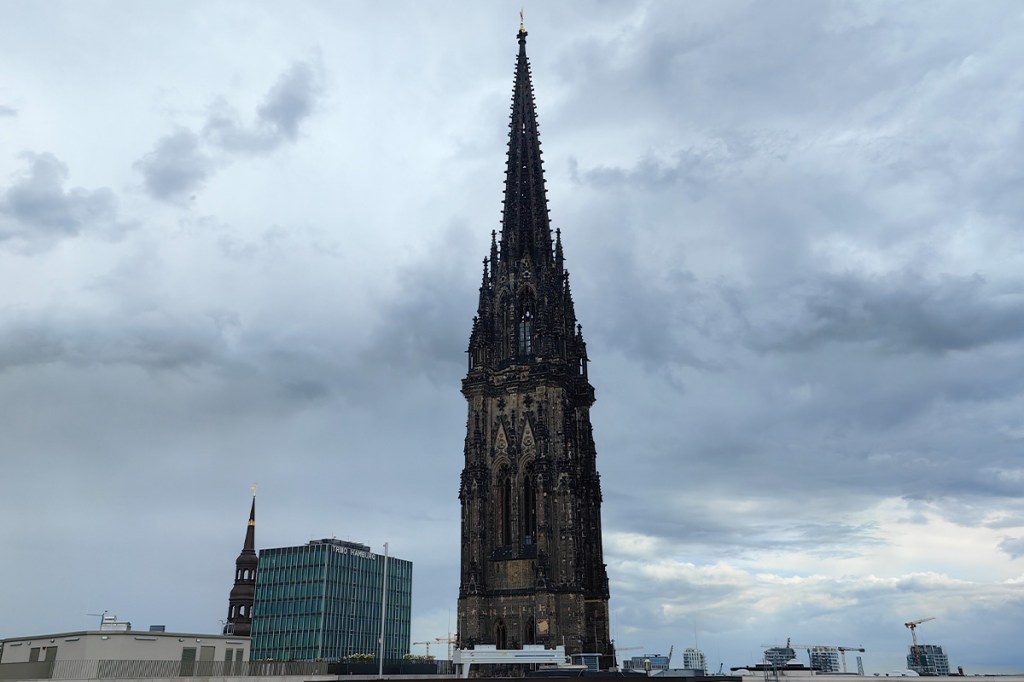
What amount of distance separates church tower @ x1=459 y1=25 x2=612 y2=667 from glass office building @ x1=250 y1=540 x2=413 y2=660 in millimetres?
100337

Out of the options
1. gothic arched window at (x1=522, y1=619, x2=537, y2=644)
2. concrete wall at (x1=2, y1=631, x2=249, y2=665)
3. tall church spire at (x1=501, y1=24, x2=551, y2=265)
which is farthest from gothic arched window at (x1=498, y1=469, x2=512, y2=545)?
concrete wall at (x1=2, y1=631, x2=249, y2=665)

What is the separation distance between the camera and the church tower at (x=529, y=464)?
78.3 m

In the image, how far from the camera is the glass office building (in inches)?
7018

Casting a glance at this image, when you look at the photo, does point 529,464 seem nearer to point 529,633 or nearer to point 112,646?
point 529,633

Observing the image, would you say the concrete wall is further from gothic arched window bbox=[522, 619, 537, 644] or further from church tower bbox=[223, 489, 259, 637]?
church tower bbox=[223, 489, 259, 637]

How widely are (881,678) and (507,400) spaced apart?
40009 millimetres

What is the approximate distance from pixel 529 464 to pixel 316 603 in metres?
113

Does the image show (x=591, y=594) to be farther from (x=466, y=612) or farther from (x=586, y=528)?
(x=466, y=612)

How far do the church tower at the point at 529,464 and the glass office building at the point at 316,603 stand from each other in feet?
329

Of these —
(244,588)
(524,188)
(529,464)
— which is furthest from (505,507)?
(244,588)

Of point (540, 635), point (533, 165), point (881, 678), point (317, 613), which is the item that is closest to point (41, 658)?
point (540, 635)

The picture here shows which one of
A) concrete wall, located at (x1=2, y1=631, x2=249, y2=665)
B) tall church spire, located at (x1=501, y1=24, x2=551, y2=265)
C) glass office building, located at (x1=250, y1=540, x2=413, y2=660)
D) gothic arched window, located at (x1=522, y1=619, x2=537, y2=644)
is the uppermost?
tall church spire, located at (x1=501, y1=24, x2=551, y2=265)

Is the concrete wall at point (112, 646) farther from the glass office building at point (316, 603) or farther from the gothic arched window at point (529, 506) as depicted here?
the glass office building at point (316, 603)

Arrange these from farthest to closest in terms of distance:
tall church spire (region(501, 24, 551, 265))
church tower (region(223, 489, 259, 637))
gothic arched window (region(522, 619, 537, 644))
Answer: church tower (region(223, 489, 259, 637)) → tall church spire (region(501, 24, 551, 265)) → gothic arched window (region(522, 619, 537, 644))
